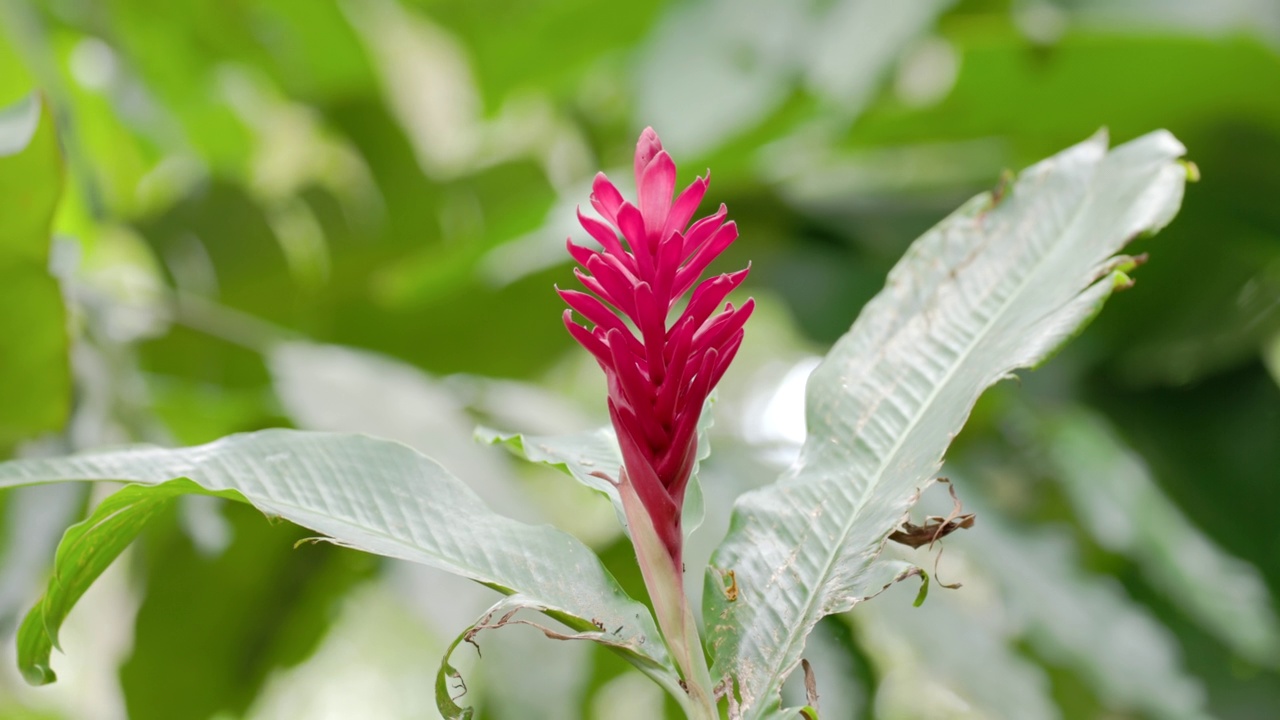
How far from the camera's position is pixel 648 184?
0.30m

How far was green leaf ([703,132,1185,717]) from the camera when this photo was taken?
1.02 ft

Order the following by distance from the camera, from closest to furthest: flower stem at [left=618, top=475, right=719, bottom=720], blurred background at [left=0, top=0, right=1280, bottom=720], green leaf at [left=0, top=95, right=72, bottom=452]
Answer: flower stem at [left=618, top=475, right=719, bottom=720]
green leaf at [left=0, top=95, right=72, bottom=452]
blurred background at [left=0, top=0, right=1280, bottom=720]

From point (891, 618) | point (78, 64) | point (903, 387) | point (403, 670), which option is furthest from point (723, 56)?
point (403, 670)

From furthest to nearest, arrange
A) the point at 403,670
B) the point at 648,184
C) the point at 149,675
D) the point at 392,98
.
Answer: the point at 403,670 < the point at 392,98 < the point at 149,675 < the point at 648,184

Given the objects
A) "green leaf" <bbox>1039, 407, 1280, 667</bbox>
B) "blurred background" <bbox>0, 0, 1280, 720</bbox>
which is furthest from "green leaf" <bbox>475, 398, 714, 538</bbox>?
"green leaf" <bbox>1039, 407, 1280, 667</bbox>

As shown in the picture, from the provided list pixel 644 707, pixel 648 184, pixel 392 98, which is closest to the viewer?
pixel 648 184

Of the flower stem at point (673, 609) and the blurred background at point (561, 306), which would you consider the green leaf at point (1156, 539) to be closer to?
the blurred background at point (561, 306)

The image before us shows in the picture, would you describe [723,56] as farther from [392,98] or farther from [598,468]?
[598,468]

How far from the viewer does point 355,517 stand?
0.32 m

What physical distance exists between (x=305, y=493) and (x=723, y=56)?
32.2 inches

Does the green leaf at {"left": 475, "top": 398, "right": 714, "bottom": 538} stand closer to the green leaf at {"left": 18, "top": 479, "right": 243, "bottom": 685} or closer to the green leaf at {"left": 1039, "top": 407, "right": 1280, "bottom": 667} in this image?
the green leaf at {"left": 18, "top": 479, "right": 243, "bottom": 685}

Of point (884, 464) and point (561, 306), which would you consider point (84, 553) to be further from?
point (561, 306)

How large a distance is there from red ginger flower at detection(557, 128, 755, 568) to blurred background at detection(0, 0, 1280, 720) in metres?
0.30

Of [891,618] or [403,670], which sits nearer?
[891,618]
